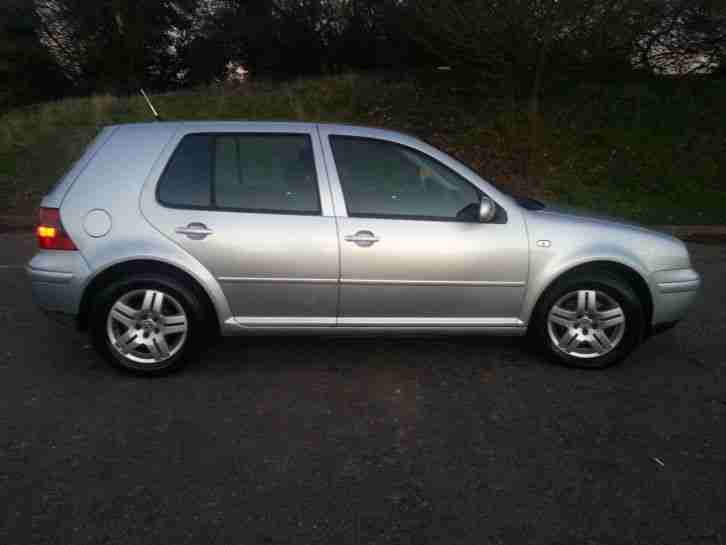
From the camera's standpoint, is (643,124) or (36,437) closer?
(36,437)

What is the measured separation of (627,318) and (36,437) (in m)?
3.60

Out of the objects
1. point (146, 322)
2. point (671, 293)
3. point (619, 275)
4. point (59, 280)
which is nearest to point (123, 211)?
point (59, 280)

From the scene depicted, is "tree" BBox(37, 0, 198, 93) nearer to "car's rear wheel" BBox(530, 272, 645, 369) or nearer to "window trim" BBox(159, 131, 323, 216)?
"window trim" BBox(159, 131, 323, 216)

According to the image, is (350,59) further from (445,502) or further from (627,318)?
Answer: (445,502)

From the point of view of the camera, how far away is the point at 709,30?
54.5ft

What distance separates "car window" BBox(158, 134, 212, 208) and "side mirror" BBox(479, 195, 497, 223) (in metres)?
1.70

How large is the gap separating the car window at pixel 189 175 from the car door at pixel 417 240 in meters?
0.77

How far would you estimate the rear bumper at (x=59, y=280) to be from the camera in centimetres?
466

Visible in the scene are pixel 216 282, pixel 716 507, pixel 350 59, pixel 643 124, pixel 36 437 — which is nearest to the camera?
pixel 716 507

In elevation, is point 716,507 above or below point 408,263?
below

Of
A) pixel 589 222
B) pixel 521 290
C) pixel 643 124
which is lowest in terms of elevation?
pixel 643 124

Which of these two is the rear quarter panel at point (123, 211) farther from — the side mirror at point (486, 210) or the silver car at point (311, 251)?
the side mirror at point (486, 210)

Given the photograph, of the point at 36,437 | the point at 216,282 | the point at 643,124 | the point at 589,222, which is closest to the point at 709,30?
the point at 643,124

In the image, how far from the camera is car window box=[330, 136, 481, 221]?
4.80m
